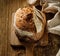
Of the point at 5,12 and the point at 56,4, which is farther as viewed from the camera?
the point at 5,12

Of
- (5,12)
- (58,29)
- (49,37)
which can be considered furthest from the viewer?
(5,12)

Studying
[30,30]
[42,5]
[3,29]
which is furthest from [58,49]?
[3,29]

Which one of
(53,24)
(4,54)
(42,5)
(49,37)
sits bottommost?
(4,54)

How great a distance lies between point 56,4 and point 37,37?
0.35 m

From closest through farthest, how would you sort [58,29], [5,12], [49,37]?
1. [58,29]
2. [49,37]
3. [5,12]

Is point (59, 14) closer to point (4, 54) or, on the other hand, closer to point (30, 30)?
point (30, 30)

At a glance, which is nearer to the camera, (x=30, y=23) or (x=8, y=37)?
(x=30, y=23)

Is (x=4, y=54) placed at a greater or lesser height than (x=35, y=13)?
lesser

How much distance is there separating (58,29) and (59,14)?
0.15m

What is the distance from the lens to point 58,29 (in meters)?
1.92

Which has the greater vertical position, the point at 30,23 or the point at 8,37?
the point at 30,23

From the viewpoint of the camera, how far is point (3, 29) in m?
2.16

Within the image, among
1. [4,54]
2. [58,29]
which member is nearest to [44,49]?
[58,29]

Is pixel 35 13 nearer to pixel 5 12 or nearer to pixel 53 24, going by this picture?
pixel 53 24
